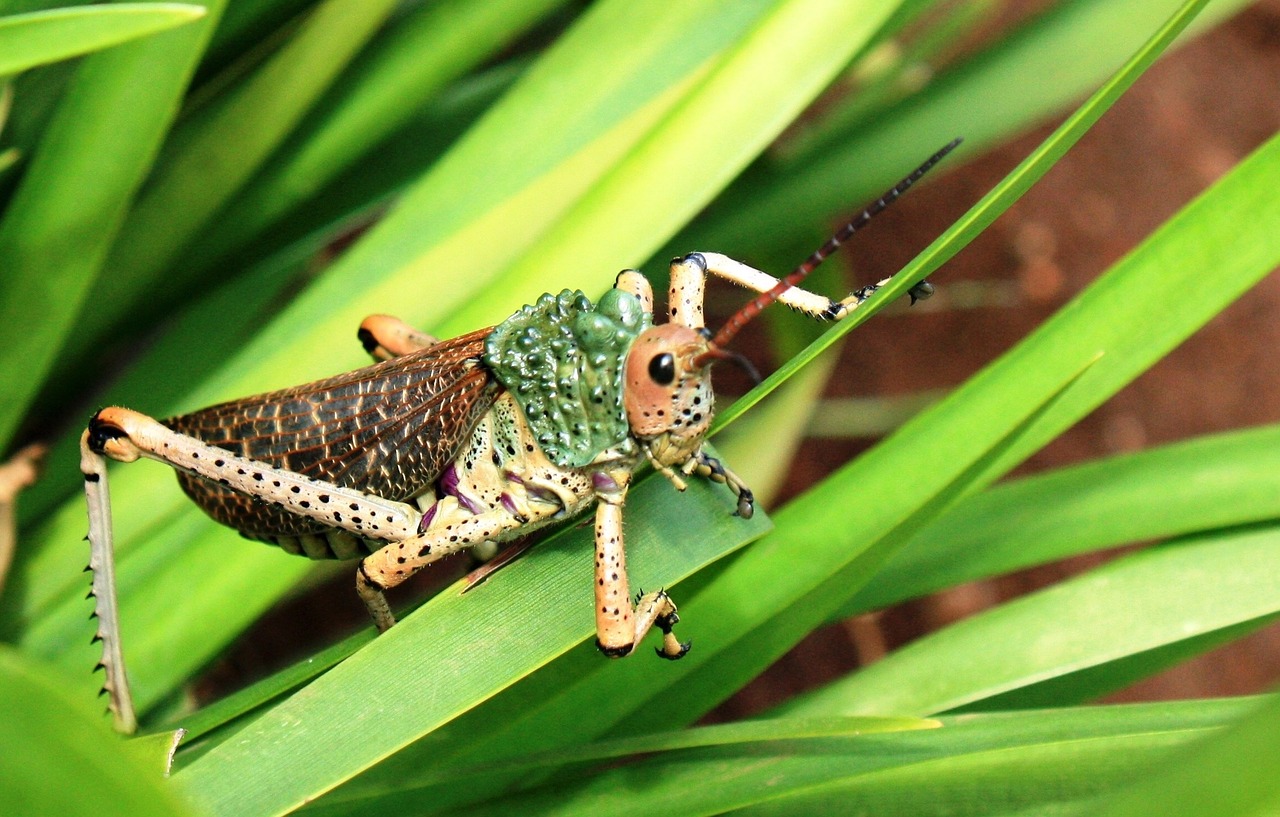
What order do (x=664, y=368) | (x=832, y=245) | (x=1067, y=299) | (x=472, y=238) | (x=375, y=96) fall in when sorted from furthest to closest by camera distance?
1. (x=1067, y=299)
2. (x=375, y=96)
3. (x=472, y=238)
4. (x=664, y=368)
5. (x=832, y=245)

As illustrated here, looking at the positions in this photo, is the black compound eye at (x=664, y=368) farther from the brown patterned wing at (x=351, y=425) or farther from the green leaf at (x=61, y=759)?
the green leaf at (x=61, y=759)

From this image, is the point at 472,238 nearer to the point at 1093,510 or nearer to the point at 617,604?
the point at 617,604

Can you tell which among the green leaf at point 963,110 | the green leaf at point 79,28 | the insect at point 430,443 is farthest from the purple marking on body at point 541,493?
the green leaf at point 963,110

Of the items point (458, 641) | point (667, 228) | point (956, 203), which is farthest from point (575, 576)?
point (956, 203)

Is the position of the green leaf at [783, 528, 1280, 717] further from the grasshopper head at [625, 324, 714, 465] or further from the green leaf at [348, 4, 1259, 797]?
the grasshopper head at [625, 324, 714, 465]

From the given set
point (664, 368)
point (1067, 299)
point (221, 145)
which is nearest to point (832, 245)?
point (664, 368)

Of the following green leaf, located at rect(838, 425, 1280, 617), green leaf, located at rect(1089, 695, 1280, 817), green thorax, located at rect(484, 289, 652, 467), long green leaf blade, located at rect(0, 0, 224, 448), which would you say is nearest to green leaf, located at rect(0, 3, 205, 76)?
long green leaf blade, located at rect(0, 0, 224, 448)
